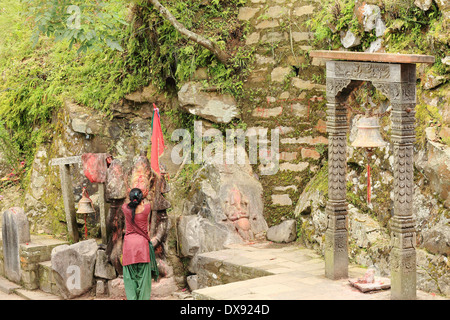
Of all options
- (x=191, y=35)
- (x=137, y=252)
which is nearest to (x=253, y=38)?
(x=191, y=35)

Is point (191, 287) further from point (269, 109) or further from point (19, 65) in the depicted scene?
point (19, 65)

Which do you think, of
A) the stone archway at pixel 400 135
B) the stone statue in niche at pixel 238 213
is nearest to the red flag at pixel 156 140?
the stone statue in niche at pixel 238 213

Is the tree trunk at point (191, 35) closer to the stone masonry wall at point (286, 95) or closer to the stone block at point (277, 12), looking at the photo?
the stone masonry wall at point (286, 95)

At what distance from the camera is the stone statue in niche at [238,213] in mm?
10562

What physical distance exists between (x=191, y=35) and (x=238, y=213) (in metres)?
2.95

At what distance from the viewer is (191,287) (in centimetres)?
1021

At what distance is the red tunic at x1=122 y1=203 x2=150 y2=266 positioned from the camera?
925 cm

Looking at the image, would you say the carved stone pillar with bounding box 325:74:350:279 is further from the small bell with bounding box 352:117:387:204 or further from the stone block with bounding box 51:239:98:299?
the stone block with bounding box 51:239:98:299

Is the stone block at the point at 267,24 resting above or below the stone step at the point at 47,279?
above

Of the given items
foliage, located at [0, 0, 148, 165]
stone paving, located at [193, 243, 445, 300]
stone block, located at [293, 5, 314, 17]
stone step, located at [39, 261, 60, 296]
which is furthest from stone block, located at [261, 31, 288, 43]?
stone step, located at [39, 261, 60, 296]

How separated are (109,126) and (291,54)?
3554 mm

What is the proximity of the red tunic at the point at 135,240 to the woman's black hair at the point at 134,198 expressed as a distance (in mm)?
66

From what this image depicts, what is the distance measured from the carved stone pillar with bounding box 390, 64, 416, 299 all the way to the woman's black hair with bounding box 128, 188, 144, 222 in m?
3.51

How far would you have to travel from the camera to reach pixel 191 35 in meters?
11.0
